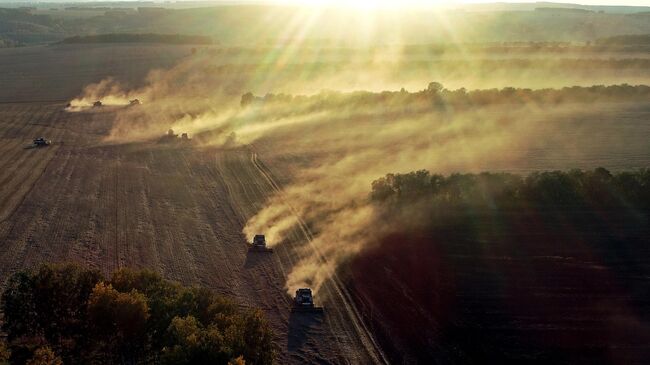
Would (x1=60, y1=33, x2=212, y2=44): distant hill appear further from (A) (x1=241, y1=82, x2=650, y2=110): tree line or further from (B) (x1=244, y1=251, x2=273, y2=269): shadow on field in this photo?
(B) (x1=244, y1=251, x2=273, y2=269): shadow on field

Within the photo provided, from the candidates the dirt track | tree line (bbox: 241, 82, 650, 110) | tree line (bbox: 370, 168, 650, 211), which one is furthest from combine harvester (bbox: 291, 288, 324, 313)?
tree line (bbox: 241, 82, 650, 110)

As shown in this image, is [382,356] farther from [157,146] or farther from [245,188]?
[157,146]

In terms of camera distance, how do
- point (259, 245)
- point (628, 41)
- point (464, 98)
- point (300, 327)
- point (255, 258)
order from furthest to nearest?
point (628, 41)
point (464, 98)
point (259, 245)
point (255, 258)
point (300, 327)

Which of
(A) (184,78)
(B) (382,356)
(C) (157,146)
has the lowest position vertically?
(B) (382,356)

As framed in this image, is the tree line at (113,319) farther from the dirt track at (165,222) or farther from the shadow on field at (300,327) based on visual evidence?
the dirt track at (165,222)

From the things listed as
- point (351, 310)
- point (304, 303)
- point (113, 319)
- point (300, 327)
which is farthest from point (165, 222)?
point (113, 319)

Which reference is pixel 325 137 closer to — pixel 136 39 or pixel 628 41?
pixel 628 41

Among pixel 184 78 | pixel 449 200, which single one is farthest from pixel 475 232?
pixel 184 78
